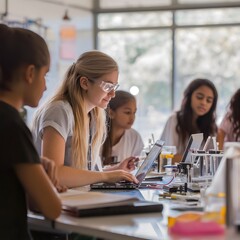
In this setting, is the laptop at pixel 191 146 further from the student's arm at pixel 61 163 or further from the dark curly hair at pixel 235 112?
the dark curly hair at pixel 235 112

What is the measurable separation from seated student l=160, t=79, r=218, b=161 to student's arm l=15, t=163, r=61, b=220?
125 inches

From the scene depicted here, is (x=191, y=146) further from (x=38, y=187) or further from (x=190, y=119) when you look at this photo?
(x=190, y=119)

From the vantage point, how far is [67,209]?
2006mm

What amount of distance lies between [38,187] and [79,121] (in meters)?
1.02

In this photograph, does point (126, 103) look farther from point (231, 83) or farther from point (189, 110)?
point (231, 83)

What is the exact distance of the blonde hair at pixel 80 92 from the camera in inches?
110

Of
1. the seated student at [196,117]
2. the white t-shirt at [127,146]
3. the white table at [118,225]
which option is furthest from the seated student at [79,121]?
the seated student at [196,117]

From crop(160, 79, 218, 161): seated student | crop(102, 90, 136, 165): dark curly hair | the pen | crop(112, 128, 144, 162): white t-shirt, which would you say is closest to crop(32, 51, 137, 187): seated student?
the pen

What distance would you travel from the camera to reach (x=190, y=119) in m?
5.03

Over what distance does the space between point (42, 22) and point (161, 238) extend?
19.0 feet

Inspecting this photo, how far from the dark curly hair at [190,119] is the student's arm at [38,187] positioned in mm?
3159

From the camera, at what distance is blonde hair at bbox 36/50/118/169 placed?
2.80 meters

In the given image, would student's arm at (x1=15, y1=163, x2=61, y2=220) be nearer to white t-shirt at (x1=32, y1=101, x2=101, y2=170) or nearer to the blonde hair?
white t-shirt at (x1=32, y1=101, x2=101, y2=170)

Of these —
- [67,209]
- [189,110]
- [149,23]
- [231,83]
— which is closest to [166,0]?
[149,23]
